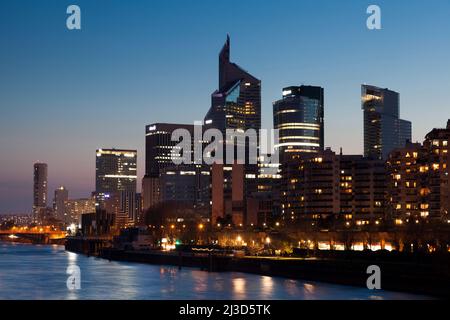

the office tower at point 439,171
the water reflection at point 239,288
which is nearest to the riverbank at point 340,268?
the water reflection at point 239,288

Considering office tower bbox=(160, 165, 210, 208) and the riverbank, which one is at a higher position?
office tower bbox=(160, 165, 210, 208)

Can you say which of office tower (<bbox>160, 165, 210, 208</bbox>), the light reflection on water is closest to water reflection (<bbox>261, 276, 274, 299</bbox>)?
the light reflection on water

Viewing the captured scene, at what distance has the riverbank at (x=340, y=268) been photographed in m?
45.3

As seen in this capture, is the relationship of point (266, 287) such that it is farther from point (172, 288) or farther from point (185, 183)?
point (185, 183)

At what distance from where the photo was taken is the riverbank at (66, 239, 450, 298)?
45312 mm

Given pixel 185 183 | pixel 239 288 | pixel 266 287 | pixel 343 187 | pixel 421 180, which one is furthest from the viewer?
pixel 185 183

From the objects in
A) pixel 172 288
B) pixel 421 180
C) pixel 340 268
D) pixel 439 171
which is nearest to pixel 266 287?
pixel 172 288

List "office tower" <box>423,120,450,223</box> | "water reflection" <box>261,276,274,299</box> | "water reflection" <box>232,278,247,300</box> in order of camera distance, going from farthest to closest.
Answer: "office tower" <box>423,120,450,223</box> < "water reflection" <box>261,276,274,299</box> < "water reflection" <box>232,278,247,300</box>

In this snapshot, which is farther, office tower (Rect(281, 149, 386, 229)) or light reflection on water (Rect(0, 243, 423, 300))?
office tower (Rect(281, 149, 386, 229))

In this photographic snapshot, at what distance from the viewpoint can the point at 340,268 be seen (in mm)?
55750

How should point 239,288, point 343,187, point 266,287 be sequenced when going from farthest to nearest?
point 343,187, point 266,287, point 239,288

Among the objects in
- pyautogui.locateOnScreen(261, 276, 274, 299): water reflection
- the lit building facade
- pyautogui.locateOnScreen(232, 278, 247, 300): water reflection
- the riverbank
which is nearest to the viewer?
pyautogui.locateOnScreen(232, 278, 247, 300): water reflection

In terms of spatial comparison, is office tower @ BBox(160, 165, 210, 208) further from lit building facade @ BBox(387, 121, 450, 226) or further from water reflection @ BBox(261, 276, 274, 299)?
water reflection @ BBox(261, 276, 274, 299)

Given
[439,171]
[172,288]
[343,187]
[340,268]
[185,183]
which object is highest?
[185,183]
